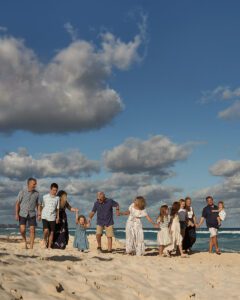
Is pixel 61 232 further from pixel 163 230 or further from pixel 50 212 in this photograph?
pixel 163 230

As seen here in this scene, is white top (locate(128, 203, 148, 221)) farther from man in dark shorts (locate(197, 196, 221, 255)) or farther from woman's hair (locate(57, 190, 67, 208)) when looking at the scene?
man in dark shorts (locate(197, 196, 221, 255))

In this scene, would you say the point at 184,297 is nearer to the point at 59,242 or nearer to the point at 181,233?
the point at 59,242

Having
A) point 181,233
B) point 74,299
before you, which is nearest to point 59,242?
point 181,233

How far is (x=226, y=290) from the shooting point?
25.5ft

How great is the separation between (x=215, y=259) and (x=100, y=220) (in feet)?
12.4

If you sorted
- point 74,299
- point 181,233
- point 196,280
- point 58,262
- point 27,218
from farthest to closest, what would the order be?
point 181,233 < point 27,218 < point 196,280 < point 58,262 < point 74,299

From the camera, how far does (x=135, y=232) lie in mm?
12664

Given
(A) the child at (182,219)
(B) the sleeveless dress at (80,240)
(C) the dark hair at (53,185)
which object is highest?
(C) the dark hair at (53,185)

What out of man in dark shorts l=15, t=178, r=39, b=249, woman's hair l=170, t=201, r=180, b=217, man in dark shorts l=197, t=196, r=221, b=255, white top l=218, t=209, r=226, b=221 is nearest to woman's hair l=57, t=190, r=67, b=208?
Result: man in dark shorts l=15, t=178, r=39, b=249

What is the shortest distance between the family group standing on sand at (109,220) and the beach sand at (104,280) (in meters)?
3.11

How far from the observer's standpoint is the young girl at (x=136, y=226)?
1262 cm

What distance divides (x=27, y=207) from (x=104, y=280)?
498cm

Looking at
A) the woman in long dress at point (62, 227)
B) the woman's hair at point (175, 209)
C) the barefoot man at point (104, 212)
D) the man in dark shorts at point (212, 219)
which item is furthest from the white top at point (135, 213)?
the man in dark shorts at point (212, 219)

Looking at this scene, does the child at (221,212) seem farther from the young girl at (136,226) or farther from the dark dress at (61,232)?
the dark dress at (61,232)
